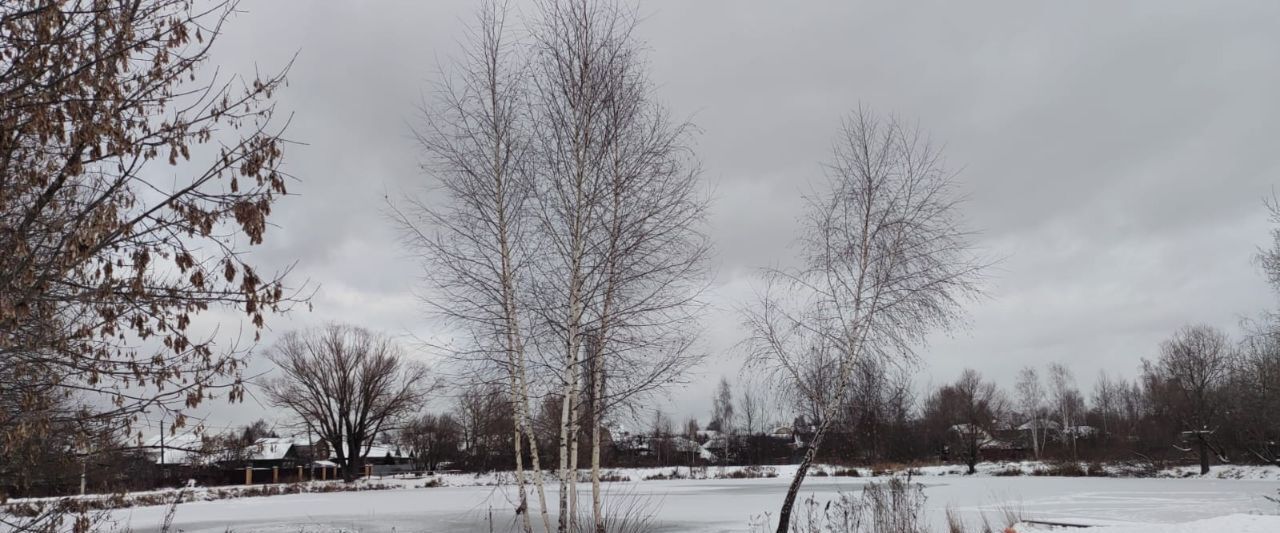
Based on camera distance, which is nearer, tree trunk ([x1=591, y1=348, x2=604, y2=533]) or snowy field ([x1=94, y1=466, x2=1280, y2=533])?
tree trunk ([x1=591, y1=348, x2=604, y2=533])

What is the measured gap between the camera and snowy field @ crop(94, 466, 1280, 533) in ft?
51.9

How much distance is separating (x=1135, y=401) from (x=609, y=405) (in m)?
91.9

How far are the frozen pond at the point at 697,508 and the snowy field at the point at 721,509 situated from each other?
0.02 m

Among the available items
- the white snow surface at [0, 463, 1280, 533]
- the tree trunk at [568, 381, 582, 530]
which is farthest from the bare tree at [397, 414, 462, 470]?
the tree trunk at [568, 381, 582, 530]

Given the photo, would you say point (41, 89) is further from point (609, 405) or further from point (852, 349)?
point (852, 349)

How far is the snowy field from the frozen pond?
24 mm

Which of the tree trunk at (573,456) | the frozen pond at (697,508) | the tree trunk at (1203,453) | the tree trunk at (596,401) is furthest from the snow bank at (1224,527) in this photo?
the tree trunk at (1203,453)

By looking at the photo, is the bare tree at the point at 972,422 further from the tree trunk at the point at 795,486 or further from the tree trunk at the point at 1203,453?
the tree trunk at the point at 795,486

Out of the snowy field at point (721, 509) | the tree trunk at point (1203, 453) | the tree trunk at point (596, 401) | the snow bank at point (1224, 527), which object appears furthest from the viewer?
the tree trunk at point (1203, 453)

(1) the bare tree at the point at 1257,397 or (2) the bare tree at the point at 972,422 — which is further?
(2) the bare tree at the point at 972,422

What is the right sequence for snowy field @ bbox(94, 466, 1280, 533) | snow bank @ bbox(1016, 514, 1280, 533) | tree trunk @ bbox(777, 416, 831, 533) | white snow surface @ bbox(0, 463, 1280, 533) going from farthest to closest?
snowy field @ bbox(94, 466, 1280, 533)
white snow surface @ bbox(0, 463, 1280, 533)
tree trunk @ bbox(777, 416, 831, 533)
snow bank @ bbox(1016, 514, 1280, 533)

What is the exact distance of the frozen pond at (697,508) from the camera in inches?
650

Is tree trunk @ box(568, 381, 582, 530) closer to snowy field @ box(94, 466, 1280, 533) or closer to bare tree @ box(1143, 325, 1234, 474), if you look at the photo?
snowy field @ box(94, 466, 1280, 533)

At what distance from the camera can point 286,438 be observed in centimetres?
5544
